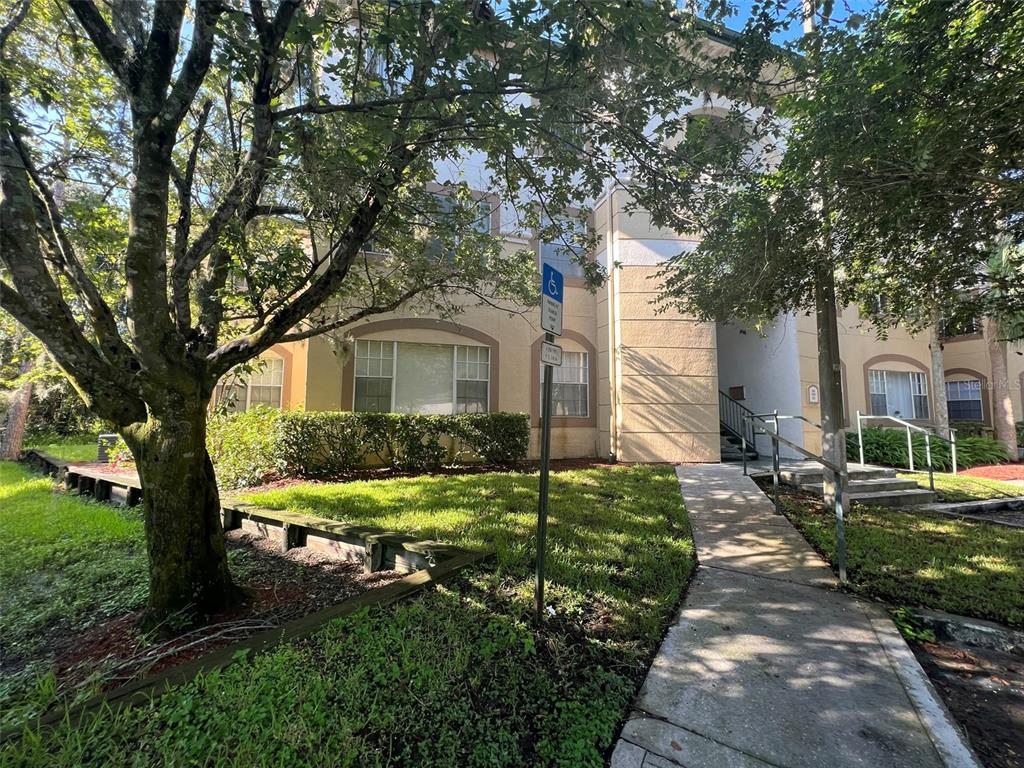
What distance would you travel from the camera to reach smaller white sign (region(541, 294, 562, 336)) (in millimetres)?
3322

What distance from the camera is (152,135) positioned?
3162mm

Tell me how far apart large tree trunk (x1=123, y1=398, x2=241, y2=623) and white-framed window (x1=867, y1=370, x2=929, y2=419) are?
17.9m

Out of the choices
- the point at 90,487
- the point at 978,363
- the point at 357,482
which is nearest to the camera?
the point at 357,482

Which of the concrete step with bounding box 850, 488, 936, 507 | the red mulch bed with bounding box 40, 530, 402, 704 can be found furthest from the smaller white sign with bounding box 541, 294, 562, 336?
the concrete step with bounding box 850, 488, 936, 507

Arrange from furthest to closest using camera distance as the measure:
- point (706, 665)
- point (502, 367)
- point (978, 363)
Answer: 1. point (978, 363)
2. point (502, 367)
3. point (706, 665)

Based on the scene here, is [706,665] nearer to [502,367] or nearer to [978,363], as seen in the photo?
[502,367]

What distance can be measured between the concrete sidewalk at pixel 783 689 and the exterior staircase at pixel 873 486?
161 inches

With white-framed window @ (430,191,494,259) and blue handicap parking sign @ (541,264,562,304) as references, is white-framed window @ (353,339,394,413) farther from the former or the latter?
blue handicap parking sign @ (541,264,562,304)

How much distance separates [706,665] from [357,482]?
6505 mm

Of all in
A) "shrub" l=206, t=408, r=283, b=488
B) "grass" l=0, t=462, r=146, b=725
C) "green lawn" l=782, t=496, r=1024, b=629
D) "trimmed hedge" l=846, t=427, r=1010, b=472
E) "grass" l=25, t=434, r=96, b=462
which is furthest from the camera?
"grass" l=25, t=434, r=96, b=462

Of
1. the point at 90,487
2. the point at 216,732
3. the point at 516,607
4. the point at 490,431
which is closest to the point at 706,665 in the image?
the point at 516,607

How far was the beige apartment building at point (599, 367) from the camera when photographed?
10383 millimetres

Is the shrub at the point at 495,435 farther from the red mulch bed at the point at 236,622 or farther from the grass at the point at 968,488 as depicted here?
the grass at the point at 968,488

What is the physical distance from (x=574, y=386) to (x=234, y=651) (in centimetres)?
1013
